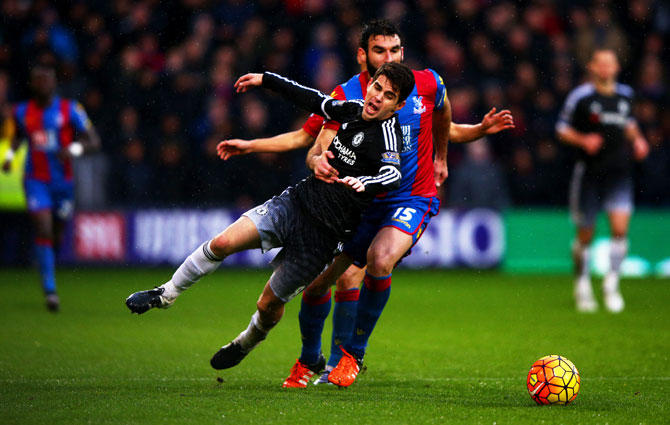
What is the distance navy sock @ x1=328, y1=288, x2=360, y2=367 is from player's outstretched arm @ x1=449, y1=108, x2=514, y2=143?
1.32 meters

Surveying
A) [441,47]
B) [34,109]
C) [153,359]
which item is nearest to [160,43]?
[441,47]

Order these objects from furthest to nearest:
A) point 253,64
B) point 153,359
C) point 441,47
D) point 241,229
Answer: point 441,47, point 253,64, point 153,359, point 241,229

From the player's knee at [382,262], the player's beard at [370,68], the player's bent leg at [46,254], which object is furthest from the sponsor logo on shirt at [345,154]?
the player's bent leg at [46,254]

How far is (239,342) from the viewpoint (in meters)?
6.39

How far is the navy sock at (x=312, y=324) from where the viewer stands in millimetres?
6551

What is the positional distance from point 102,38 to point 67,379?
10.7 metres

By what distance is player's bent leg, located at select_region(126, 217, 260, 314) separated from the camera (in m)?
5.95

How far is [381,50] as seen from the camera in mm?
6516

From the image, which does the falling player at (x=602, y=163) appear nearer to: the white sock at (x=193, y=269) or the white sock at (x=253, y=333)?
the white sock at (x=253, y=333)

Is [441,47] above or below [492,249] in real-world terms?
above

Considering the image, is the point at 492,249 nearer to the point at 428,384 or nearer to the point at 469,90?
the point at 469,90

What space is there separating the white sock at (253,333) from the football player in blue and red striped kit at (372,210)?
0.34 m

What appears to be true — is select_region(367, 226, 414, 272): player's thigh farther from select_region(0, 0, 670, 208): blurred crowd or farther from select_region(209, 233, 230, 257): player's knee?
select_region(0, 0, 670, 208): blurred crowd

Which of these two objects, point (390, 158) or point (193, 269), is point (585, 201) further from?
point (193, 269)
